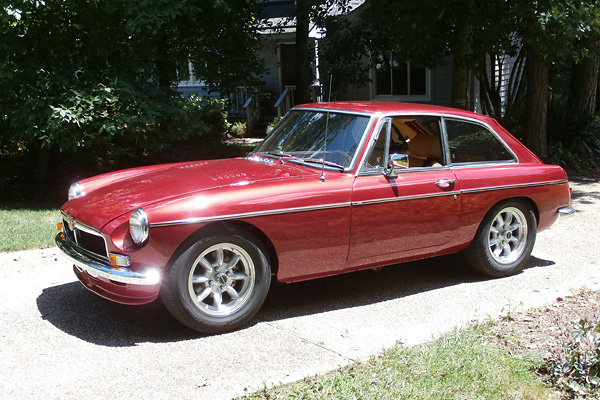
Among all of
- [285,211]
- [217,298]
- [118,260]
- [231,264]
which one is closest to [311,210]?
[285,211]

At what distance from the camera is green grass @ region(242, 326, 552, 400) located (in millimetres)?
3639

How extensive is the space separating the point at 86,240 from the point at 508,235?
155 inches

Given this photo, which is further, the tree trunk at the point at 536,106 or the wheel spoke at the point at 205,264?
the tree trunk at the point at 536,106

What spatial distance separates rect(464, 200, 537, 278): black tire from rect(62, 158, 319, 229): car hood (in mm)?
1834

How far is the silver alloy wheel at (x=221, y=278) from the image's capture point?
4.55m

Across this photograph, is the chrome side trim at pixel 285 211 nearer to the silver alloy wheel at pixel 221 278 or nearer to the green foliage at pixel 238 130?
the silver alloy wheel at pixel 221 278

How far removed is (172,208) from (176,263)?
39cm

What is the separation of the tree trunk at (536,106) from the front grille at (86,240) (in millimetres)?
9976

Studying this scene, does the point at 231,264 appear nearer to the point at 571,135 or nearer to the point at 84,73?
the point at 84,73

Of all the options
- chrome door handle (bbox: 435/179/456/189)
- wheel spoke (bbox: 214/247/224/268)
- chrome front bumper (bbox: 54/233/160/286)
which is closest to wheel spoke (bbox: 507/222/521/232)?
chrome door handle (bbox: 435/179/456/189)

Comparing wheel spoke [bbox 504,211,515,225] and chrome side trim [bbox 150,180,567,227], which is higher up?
chrome side trim [bbox 150,180,567,227]

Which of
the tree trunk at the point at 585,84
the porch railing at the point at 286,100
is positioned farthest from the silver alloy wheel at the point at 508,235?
the porch railing at the point at 286,100

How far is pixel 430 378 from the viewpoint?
381 centimetres

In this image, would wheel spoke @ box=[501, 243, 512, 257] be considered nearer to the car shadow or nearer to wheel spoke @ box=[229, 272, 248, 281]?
the car shadow
